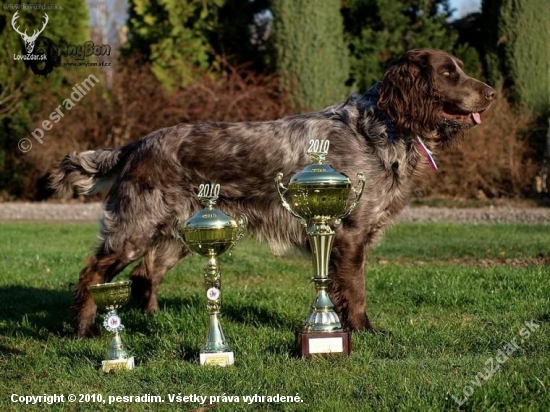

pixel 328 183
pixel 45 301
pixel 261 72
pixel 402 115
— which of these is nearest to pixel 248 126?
pixel 402 115

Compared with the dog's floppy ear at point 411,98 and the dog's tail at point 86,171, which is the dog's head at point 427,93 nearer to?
the dog's floppy ear at point 411,98

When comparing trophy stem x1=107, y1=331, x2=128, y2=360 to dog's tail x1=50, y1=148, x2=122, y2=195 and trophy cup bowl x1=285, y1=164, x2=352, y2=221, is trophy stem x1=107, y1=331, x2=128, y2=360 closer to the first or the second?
trophy cup bowl x1=285, y1=164, x2=352, y2=221

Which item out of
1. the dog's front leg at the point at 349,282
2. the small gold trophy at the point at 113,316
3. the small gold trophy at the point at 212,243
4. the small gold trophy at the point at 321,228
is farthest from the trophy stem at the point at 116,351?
the dog's front leg at the point at 349,282

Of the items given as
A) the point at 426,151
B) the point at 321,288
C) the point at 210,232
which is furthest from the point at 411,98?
the point at 210,232

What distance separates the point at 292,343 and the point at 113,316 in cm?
104

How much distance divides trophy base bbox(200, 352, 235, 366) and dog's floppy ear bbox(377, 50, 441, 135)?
1951mm

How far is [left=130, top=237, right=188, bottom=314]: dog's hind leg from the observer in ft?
19.2

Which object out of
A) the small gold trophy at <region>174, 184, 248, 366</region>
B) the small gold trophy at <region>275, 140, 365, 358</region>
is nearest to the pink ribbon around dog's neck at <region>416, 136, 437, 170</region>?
the small gold trophy at <region>275, 140, 365, 358</region>

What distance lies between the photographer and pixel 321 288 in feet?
14.4

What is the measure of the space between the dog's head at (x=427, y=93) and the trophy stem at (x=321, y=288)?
1.12m

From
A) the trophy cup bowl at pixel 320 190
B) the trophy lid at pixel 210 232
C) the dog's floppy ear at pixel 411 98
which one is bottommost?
the trophy lid at pixel 210 232

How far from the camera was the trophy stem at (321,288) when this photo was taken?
13.9ft

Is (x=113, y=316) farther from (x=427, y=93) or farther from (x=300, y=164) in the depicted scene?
(x=427, y=93)

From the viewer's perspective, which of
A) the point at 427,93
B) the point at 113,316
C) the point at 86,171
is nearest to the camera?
the point at 113,316
